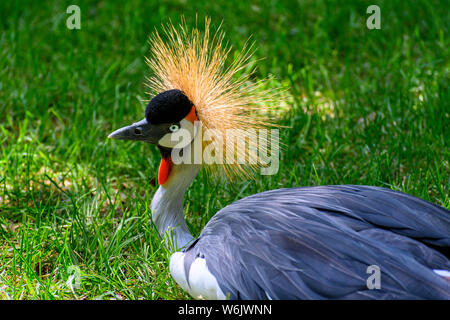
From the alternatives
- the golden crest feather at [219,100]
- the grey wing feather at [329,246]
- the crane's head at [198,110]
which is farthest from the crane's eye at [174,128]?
the grey wing feather at [329,246]

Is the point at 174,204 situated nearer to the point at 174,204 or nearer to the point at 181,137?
the point at 174,204

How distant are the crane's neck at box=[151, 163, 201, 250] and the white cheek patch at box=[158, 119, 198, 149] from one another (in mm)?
79

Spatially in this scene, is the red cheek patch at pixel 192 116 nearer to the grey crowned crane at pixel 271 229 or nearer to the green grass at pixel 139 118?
the grey crowned crane at pixel 271 229

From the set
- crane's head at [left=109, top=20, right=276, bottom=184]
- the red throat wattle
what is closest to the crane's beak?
crane's head at [left=109, top=20, right=276, bottom=184]

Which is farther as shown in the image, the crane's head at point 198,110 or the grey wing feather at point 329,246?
the crane's head at point 198,110

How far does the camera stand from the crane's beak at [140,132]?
7.20ft

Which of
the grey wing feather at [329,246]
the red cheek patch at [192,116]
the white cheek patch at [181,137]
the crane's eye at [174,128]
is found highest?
the red cheek patch at [192,116]

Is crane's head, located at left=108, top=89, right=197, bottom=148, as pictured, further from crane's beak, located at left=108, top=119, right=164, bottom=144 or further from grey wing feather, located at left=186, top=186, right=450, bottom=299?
grey wing feather, located at left=186, top=186, right=450, bottom=299

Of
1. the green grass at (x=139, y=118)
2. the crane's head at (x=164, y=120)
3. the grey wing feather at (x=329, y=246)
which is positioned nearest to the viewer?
the grey wing feather at (x=329, y=246)

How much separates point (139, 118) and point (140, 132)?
1.05 metres

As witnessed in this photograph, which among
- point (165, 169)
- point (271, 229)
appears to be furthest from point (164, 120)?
point (271, 229)

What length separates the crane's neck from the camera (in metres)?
2.25

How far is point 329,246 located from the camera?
5.85 ft
